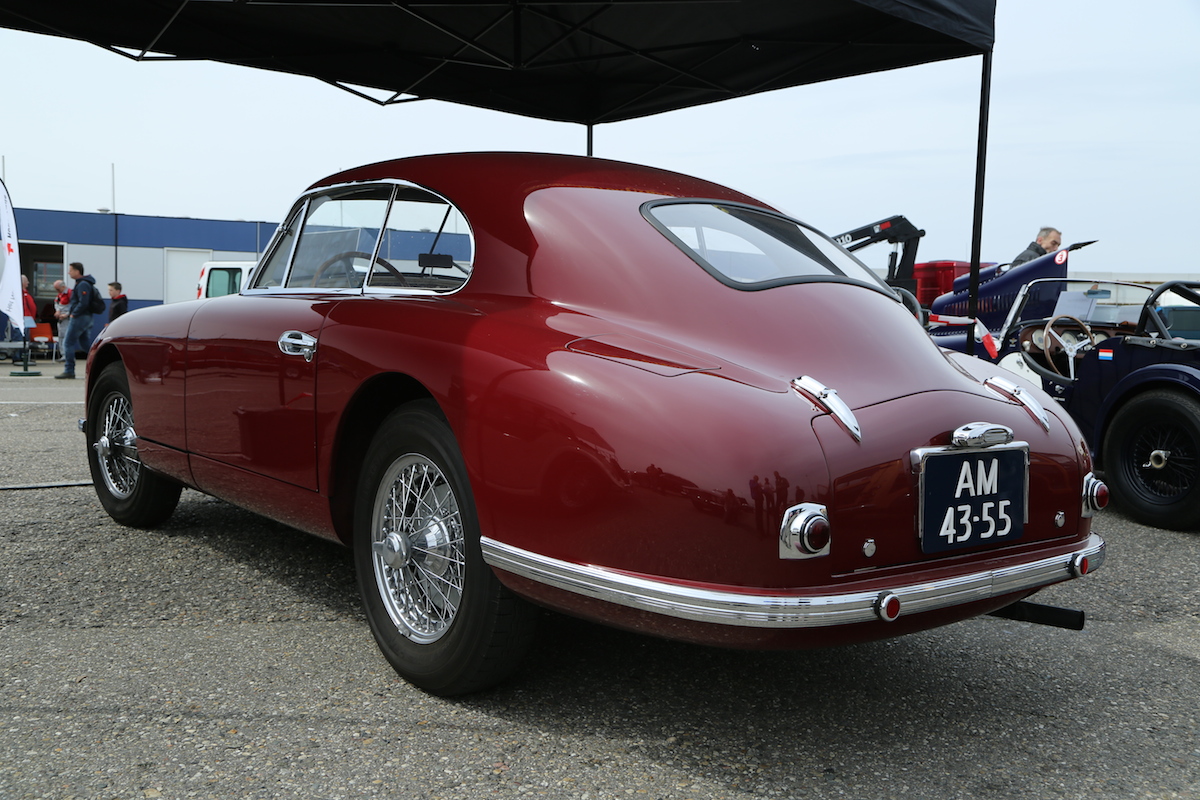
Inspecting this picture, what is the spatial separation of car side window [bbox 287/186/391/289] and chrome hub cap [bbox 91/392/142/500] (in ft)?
4.22

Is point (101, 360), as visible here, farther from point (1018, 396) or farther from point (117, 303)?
point (117, 303)

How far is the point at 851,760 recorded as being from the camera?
2.34m

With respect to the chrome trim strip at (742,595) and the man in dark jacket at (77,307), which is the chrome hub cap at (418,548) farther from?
the man in dark jacket at (77,307)

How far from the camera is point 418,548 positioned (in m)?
2.69

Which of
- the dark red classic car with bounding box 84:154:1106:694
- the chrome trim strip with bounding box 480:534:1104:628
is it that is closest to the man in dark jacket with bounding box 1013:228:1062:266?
the dark red classic car with bounding box 84:154:1106:694

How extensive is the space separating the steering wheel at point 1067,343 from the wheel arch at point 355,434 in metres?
4.59

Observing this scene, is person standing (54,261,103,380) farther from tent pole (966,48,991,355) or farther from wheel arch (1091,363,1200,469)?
wheel arch (1091,363,1200,469)

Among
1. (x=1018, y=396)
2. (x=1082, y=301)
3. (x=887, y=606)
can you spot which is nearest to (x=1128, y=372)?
(x=1082, y=301)

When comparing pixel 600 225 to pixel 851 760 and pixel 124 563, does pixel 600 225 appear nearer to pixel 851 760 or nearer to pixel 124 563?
pixel 851 760

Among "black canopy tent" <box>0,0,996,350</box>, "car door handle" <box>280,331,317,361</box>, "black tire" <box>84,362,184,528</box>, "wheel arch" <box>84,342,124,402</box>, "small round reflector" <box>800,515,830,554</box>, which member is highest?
"black canopy tent" <box>0,0,996,350</box>

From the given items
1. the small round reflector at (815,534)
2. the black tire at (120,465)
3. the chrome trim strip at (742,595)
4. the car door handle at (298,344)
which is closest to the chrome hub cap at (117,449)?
the black tire at (120,465)

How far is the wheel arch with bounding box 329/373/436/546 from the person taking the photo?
2822 mm

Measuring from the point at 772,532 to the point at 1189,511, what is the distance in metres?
4.09

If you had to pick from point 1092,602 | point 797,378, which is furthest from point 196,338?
point 1092,602
